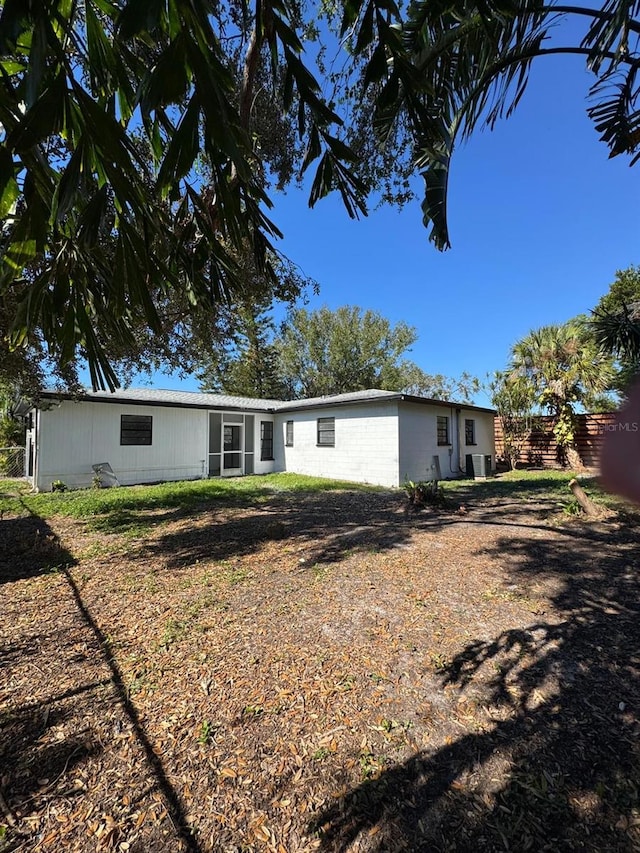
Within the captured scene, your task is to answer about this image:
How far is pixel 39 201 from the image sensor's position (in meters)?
2.48

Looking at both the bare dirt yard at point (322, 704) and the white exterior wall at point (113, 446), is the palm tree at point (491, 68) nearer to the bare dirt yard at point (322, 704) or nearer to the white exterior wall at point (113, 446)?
the bare dirt yard at point (322, 704)

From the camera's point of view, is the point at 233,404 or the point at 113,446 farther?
the point at 233,404

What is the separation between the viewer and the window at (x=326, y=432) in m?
14.2

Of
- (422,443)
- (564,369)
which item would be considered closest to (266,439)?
(422,443)

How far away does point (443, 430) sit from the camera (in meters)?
→ 14.4

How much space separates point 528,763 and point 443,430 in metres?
13.0

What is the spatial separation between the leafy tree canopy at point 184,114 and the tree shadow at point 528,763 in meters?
3.19

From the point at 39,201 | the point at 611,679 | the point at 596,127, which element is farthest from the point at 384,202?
the point at 611,679

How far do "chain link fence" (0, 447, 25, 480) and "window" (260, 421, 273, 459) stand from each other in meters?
9.55

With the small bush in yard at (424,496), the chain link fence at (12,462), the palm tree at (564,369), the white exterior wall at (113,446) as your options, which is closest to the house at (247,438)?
the white exterior wall at (113,446)

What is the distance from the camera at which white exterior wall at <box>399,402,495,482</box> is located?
40.7 ft

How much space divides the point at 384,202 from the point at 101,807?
25.9ft

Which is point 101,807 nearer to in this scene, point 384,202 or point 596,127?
point 596,127

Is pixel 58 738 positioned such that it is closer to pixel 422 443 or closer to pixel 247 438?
pixel 422 443
